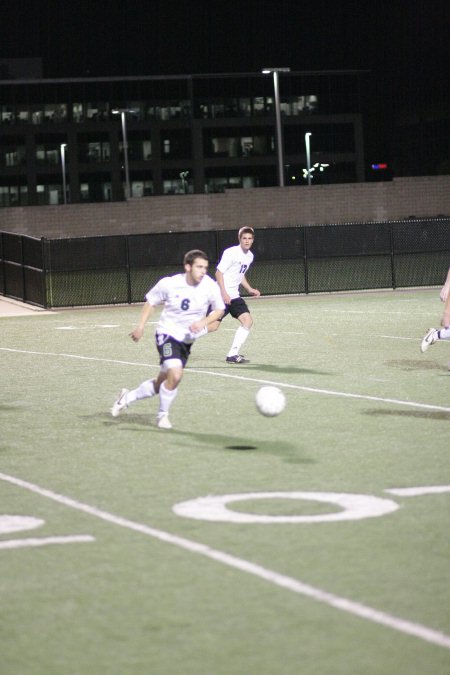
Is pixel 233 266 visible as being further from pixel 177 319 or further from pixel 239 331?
pixel 177 319

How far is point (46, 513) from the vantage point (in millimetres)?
8391

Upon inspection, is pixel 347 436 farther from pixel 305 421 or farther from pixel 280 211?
pixel 280 211

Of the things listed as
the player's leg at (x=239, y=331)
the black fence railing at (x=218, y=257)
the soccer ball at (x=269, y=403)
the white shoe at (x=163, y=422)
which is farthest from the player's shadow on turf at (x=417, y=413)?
the black fence railing at (x=218, y=257)

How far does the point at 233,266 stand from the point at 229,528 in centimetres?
1106

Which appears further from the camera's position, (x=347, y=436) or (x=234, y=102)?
(x=234, y=102)

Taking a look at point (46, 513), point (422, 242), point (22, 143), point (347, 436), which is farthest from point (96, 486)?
point (22, 143)

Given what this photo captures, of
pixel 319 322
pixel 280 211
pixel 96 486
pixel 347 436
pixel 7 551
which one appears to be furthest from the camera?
pixel 280 211

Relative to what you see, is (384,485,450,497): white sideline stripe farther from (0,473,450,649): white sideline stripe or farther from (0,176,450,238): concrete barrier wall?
(0,176,450,238): concrete barrier wall

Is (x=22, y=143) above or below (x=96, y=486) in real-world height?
above

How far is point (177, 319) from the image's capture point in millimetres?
12016

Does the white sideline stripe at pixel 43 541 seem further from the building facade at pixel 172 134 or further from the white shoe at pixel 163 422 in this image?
the building facade at pixel 172 134

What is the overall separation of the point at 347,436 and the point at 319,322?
14168 mm

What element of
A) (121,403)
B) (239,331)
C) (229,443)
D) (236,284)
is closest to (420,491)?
(229,443)

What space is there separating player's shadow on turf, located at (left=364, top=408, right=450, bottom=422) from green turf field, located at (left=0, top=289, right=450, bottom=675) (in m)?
0.02
